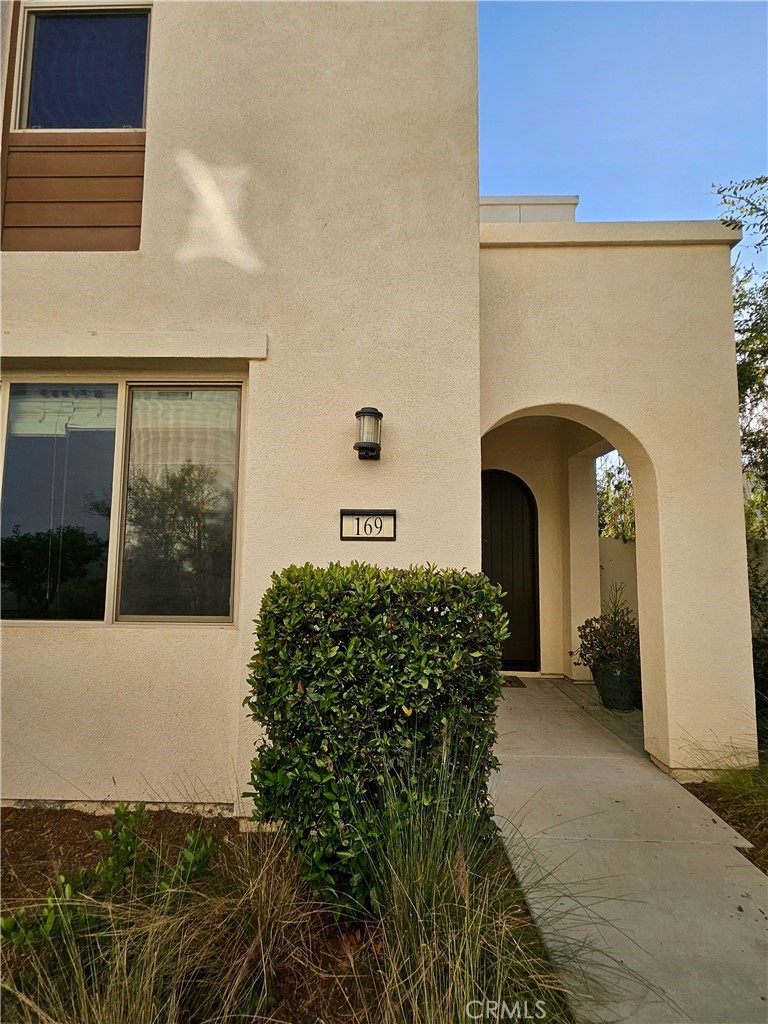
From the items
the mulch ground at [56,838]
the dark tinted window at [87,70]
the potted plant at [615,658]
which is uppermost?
the dark tinted window at [87,70]

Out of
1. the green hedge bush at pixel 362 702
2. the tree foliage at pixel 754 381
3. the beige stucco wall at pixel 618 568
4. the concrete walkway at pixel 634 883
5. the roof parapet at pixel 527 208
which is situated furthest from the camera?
the beige stucco wall at pixel 618 568

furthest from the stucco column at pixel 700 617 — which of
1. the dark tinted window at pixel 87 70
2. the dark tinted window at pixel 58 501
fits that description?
the dark tinted window at pixel 87 70

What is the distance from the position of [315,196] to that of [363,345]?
123 centimetres

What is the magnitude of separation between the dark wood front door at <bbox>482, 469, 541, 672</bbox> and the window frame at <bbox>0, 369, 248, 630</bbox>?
14.0 feet

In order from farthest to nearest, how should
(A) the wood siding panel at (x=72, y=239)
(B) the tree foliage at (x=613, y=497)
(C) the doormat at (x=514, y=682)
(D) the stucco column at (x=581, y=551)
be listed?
(B) the tree foliage at (x=613, y=497)
(D) the stucco column at (x=581, y=551)
(C) the doormat at (x=514, y=682)
(A) the wood siding panel at (x=72, y=239)

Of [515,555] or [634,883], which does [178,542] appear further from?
[515,555]

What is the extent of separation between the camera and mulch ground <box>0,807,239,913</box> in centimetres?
289

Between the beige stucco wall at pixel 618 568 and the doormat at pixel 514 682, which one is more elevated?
the beige stucco wall at pixel 618 568

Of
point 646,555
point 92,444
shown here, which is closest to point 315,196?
point 92,444

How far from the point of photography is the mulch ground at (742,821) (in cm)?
313

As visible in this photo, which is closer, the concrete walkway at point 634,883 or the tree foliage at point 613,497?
the concrete walkway at point 634,883

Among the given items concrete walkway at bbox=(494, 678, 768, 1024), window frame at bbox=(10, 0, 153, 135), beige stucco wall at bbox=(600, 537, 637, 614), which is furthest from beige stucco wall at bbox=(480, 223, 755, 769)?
window frame at bbox=(10, 0, 153, 135)

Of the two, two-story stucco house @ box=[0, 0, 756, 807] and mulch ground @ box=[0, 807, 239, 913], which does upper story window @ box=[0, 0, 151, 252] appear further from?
mulch ground @ box=[0, 807, 239, 913]

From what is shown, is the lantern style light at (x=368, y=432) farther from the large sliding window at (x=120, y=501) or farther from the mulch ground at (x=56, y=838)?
the mulch ground at (x=56, y=838)
